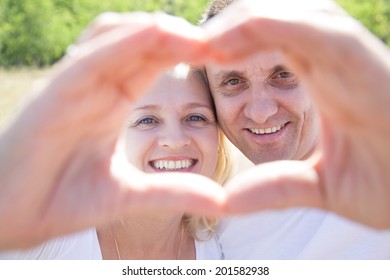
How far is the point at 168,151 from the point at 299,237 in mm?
518

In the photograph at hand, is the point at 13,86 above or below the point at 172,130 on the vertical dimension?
above

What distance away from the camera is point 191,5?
29.9 ft

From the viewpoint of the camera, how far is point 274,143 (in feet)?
6.60

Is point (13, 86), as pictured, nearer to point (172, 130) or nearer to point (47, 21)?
point (47, 21)

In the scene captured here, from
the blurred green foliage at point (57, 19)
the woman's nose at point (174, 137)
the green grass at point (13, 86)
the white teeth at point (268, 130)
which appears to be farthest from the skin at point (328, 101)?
the blurred green foliage at point (57, 19)

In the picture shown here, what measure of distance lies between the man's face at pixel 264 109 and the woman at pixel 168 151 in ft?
0.24

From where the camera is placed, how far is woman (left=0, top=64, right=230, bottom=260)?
1857mm

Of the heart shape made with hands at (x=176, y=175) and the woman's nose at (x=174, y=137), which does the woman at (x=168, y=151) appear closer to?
the woman's nose at (x=174, y=137)

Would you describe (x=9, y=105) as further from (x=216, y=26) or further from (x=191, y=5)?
(x=216, y=26)

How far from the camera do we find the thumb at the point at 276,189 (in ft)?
2.95

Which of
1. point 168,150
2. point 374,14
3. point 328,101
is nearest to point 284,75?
point 168,150

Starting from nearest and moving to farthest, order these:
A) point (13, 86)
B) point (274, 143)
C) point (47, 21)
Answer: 1. point (274, 143)
2. point (13, 86)
3. point (47, 21)

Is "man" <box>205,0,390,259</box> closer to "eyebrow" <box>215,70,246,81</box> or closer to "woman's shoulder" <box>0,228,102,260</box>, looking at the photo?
"eyebrow" <box>215,70,246,81</box>

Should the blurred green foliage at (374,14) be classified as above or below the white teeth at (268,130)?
above
